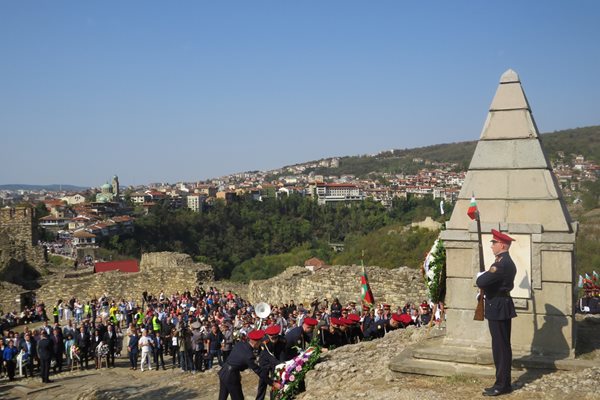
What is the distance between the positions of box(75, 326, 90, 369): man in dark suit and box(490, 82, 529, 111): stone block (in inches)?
425

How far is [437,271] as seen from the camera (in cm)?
834

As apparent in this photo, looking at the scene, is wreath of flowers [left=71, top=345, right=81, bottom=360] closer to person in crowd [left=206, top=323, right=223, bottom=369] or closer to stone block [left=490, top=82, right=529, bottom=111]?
person in crowd [left=206, top=323, right=223, bottom=369]

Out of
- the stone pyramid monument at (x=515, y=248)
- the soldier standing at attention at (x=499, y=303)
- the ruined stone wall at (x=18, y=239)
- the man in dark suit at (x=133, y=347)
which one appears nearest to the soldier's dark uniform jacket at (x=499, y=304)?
the soldier standing at attention at (x=499, y=303)

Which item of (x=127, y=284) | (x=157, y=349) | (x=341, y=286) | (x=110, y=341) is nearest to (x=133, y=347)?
(x=157, y=349)

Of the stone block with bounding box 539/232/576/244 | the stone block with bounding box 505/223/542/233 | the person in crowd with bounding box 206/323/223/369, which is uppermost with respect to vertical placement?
the stone block with bounding box 505/223/542/233

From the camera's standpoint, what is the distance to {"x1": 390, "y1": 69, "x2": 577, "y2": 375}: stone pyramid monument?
7121mm

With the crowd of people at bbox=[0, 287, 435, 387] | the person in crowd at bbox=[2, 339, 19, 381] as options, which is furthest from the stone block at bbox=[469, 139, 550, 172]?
the person in crowd at bbox=[2, 339, 19, 381]

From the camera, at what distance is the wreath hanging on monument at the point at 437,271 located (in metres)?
8.26

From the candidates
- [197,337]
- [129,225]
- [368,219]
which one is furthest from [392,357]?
[368,219]

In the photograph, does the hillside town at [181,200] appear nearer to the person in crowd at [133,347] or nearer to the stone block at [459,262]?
the person in crowd at [133,347]

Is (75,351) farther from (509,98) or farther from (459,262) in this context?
(509,98)

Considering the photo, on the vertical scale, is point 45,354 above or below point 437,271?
below

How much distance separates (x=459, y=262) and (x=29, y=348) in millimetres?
10265

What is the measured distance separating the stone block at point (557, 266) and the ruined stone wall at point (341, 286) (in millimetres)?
10258
